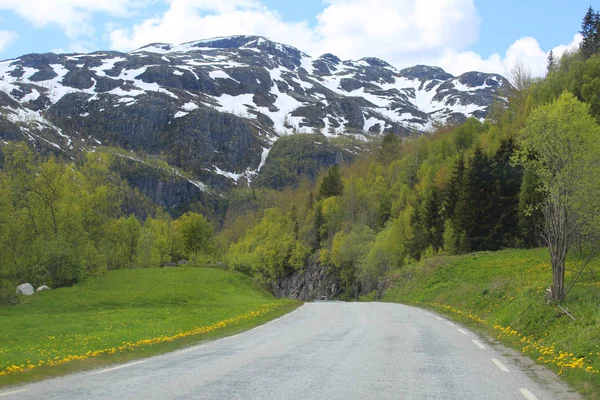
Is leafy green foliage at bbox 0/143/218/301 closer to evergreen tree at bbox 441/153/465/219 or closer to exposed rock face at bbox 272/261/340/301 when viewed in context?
evergreen tree at bbox 441/153/465/219

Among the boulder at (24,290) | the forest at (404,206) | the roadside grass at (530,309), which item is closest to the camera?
the roadside grass at (530,309)

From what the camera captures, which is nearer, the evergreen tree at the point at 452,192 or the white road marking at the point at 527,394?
the white road marking at the point at 527,394

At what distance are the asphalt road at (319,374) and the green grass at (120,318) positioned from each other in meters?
1.66

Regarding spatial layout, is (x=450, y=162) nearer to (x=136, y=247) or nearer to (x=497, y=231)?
(x=497, y=231)

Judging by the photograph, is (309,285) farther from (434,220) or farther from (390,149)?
(434,220)

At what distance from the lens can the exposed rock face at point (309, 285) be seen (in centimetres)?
10193

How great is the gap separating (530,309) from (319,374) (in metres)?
11.5

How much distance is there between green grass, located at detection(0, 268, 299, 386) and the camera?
1327 cm

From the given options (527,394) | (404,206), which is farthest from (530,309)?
(404,206)

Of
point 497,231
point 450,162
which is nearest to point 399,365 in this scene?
point 497,231

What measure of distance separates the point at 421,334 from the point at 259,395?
10290 mm

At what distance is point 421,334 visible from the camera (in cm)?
1680

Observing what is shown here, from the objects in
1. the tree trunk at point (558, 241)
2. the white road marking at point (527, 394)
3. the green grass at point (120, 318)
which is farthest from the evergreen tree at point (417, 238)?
the white road marking at point (527, 394)

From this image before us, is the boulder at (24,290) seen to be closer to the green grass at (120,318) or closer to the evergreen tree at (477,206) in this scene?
the green grass at (120,318)
